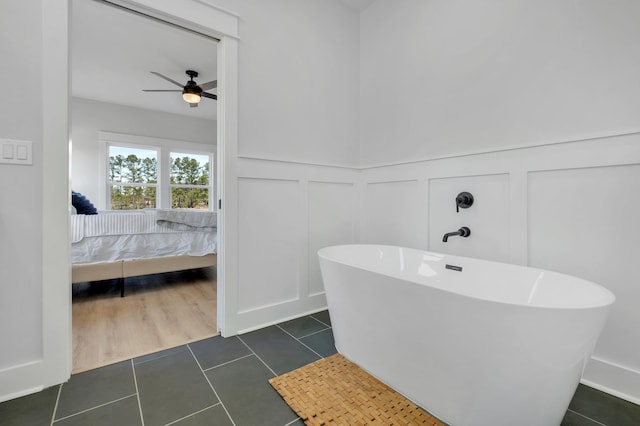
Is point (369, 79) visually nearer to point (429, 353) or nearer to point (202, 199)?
point (429, 353)

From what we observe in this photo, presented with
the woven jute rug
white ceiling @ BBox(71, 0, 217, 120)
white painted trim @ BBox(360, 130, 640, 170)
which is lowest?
the woven jute rug

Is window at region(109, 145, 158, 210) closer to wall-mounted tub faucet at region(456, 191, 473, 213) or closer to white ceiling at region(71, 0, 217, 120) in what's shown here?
white ceiling at region(71, 0, 217, 120)

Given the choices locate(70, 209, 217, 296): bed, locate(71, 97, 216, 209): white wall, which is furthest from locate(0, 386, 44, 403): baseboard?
locate(71, 97, 216, 209): white wall

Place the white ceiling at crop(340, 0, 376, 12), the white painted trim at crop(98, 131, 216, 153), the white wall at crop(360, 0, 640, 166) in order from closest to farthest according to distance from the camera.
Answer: the white wall at crop(360, 0, 640, 166)
the white ceiling at crop(340, 0, 376, 12)
the white painted trim at crop(98, 131, 216, 153)

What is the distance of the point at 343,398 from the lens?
53.3 inches

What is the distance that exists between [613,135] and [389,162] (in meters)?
1.39

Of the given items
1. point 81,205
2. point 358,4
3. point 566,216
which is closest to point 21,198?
point 81,205

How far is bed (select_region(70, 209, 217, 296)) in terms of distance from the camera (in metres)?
2.67

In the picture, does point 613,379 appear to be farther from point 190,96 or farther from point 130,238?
point 190,96

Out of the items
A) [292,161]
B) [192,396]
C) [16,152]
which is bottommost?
[192,396]

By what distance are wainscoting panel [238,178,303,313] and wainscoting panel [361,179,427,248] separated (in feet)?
2.39

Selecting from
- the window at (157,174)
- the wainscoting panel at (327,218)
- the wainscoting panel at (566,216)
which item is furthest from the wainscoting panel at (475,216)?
the window at (157,174)

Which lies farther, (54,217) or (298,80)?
(298,80)

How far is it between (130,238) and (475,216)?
123 inches
